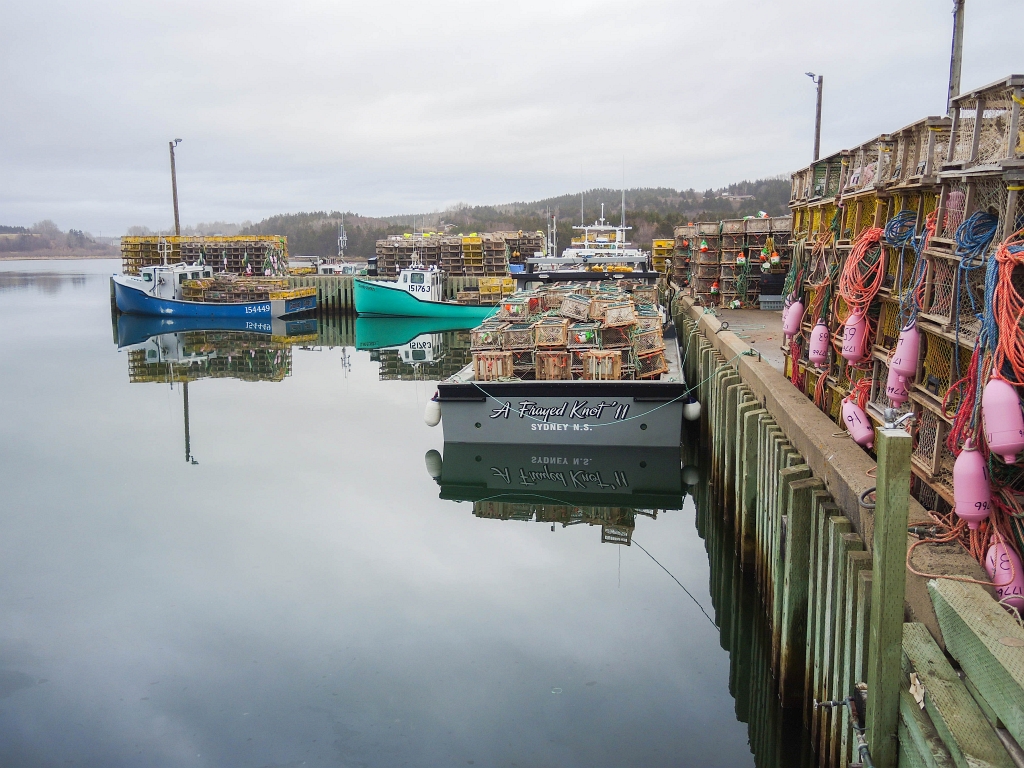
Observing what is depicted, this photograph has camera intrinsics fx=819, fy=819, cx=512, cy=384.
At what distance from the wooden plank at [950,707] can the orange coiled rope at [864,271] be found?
4022 millimetres

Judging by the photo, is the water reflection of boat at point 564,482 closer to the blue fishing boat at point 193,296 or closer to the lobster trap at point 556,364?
the lobster trap at point 556,364

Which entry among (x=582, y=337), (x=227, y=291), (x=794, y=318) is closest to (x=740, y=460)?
(x=794, y=318)

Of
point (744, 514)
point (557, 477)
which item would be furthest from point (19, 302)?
point (744, 514)

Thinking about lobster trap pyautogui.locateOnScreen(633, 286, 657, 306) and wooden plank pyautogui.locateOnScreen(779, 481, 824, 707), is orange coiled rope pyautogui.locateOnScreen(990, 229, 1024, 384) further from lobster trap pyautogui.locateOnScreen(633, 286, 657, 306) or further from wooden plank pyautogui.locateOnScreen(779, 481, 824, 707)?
lobster trap pyautogui.locateOnScreen(633, 286, 657, 306)

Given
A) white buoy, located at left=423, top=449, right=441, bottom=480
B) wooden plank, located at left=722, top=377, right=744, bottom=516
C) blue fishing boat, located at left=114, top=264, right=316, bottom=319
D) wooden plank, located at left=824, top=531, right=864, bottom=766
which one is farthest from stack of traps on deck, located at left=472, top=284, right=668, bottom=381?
blue fishing boat, located at left=114, top=264, right=316, bottom=319

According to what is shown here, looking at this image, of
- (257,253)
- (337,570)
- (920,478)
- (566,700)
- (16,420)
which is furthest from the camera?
(257,253)

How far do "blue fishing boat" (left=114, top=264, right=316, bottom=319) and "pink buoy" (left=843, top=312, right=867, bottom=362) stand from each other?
3383 cm

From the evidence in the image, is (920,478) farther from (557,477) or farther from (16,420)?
(16,420)

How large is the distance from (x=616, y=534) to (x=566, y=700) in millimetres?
4128

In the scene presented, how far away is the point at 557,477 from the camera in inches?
495

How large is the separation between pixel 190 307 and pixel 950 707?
38233 mm

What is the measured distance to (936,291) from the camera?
5805 millimetres

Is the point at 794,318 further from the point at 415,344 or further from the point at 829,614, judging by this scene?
the point at 415,344

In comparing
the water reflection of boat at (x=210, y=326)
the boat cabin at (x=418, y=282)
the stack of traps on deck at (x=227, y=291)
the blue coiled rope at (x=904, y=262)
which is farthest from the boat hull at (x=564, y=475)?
the stack of traps on deck at (x=227, y=291)
